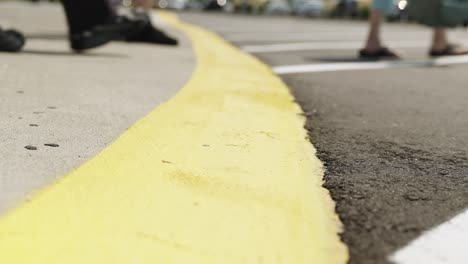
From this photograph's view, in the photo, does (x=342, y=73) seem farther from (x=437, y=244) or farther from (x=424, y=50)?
(x=437, y=244)

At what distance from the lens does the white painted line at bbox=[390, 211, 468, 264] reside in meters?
1.47

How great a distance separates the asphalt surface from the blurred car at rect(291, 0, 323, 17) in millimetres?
31548

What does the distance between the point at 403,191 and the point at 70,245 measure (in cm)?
95

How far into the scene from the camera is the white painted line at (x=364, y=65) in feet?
16.1

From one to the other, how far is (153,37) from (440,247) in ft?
15.1

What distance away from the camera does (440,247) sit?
155 centimetres

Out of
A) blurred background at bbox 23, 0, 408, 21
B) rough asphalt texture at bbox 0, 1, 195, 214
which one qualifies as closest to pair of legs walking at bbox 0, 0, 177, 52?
rough asphalt texture at bbox 0, 1, 195, 214

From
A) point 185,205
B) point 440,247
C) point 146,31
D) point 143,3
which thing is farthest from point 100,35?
point 440,247

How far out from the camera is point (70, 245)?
1418mm

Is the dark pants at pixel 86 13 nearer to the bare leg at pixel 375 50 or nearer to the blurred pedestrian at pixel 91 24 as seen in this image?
the blurred pedestrian at pixel 91 24

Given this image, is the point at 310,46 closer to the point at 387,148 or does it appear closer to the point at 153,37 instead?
the point at 153,37

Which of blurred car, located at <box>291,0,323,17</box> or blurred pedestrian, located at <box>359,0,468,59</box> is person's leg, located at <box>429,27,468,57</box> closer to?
blurred pedestrian, located at <box>359,0,468,59</box>

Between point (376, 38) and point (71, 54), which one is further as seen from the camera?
point (376, 38)

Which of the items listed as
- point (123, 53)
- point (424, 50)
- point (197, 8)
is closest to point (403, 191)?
point (123, 53)
